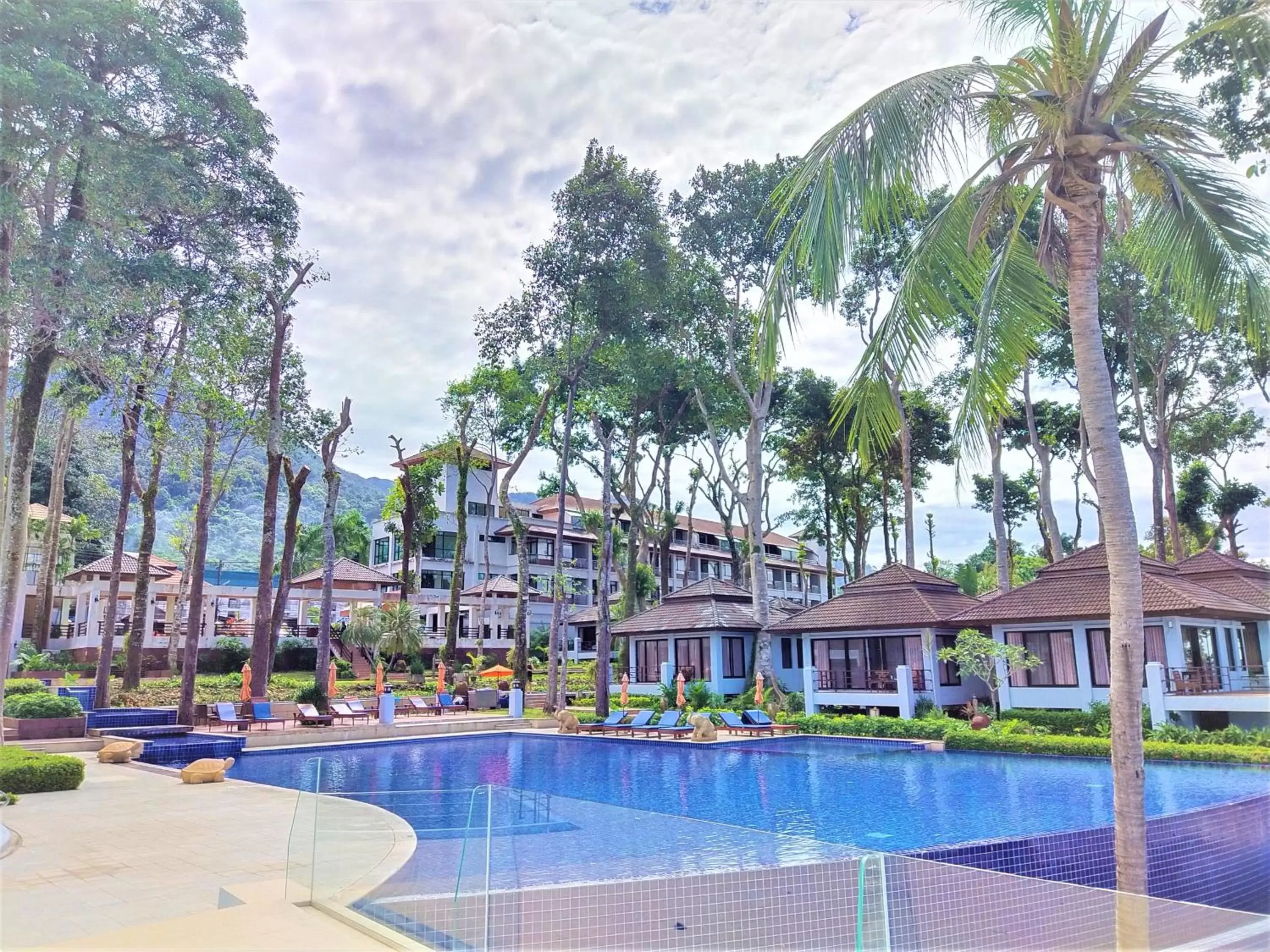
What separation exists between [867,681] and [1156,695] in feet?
27.8

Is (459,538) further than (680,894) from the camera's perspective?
Yes

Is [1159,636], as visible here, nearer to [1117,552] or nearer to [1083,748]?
[1083,748]

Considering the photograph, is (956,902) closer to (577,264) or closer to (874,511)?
(577,264)

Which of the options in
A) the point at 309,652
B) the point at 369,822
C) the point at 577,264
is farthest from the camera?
the point at 309,652

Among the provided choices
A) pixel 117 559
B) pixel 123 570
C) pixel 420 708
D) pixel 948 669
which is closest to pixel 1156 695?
pixel 948 669

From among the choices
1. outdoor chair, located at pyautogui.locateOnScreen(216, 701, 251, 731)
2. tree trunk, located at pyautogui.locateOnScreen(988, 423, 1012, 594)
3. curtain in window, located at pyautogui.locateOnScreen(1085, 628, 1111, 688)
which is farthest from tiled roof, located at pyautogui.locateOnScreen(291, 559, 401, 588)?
curtain in window, located at pyautogui.locateOnScreen(1085, 628, 1111, 688)

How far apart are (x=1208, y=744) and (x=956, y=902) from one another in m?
16.8

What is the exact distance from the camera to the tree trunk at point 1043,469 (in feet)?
106

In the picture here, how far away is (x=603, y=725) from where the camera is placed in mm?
24141

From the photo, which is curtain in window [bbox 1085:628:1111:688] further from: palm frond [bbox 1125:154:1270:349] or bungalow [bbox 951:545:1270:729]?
palm frond [bbox 1125:154:1270:349]

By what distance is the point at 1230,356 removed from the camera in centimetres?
3177

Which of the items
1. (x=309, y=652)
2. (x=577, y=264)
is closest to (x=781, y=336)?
(x=577, y=264)

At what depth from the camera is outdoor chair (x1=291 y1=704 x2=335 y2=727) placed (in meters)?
22.9

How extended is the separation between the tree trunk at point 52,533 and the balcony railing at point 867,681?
78.5ft
